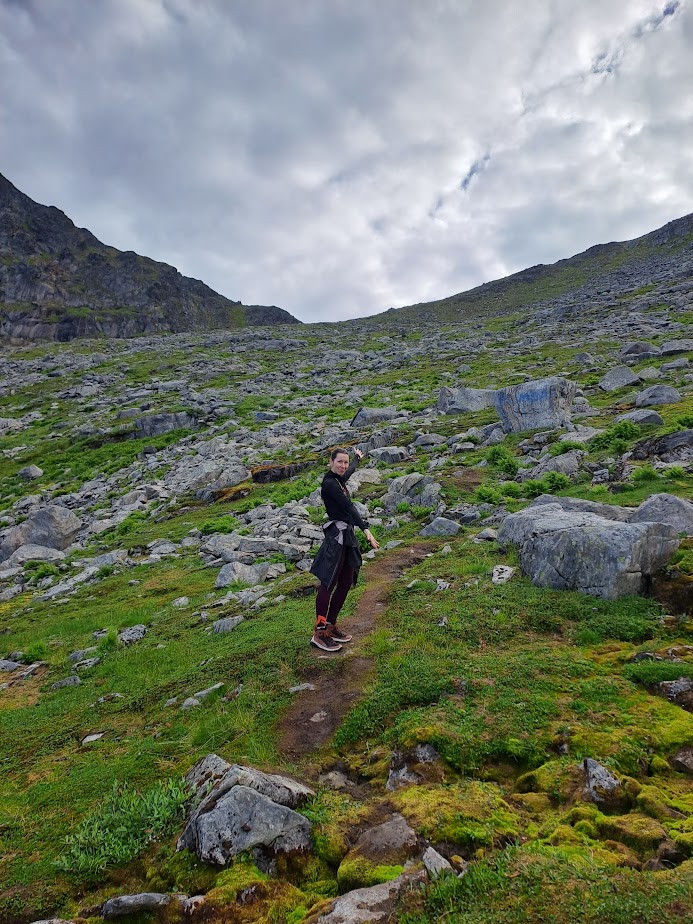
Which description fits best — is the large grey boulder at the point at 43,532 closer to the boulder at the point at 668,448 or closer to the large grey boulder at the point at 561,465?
the large grey boulder at the point at 561,465

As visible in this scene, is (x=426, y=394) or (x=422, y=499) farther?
(x=426, y=394)

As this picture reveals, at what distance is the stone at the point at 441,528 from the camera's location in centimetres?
1444

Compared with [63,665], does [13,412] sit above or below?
above

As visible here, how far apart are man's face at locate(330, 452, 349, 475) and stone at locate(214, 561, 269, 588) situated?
6832mm

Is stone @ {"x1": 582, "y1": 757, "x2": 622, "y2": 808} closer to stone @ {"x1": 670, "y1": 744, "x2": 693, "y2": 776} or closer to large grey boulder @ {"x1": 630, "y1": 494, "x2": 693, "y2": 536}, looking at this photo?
stone @ {"x1": 670, "y1": 744, "x2": 693, "y2": 776}

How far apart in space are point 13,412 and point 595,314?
78333mm

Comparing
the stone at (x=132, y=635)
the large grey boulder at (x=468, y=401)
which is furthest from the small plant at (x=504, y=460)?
the stone at (x=132, y=635)

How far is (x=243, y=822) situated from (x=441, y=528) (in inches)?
440

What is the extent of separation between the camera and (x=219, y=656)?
9.60 meters

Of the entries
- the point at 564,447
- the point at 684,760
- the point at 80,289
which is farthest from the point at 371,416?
the point at 80,289

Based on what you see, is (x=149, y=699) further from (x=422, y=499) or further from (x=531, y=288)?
(x=531, y=288)

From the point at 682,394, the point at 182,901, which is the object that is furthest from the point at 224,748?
the point at 682,394

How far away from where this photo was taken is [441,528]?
1466cm

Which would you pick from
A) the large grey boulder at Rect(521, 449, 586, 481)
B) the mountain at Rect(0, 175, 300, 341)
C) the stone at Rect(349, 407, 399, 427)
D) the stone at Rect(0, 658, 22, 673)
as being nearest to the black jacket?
the stone at Rect(0, 658, 22, 673)
